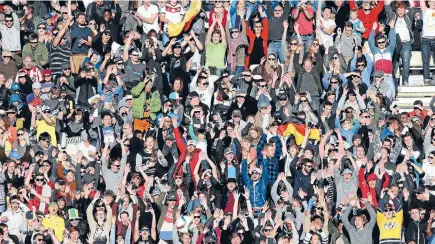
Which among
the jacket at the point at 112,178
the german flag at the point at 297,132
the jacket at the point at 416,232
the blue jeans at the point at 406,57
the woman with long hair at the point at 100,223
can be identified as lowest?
the jacket at the point at 416,232

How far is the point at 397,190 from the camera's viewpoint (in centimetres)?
4244

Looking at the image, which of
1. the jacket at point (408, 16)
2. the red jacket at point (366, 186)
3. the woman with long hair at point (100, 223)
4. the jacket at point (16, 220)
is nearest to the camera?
the woman with long hair at point (100, 223)

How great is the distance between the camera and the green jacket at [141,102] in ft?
147

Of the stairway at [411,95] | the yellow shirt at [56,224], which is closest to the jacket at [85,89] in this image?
the yellow shirt at [56,224]

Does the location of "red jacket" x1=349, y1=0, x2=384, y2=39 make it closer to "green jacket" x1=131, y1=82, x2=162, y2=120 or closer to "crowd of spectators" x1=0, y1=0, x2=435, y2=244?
"crowd of spectators" x1=0, y1=0, x2=435, y2=244

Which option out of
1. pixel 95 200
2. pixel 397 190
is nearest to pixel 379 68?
pixel 397 190

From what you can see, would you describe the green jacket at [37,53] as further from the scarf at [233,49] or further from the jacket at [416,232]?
the jacket at [416,232]

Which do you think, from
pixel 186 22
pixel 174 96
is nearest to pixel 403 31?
pixel 186 22

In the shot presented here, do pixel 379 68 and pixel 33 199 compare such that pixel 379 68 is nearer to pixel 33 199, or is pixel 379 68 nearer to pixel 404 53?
pixel 404 53

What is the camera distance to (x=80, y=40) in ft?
152

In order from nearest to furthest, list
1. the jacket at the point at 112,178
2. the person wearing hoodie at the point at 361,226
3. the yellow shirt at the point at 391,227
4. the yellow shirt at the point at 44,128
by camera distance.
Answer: the person wearing hoodie at the point at 361,226
the yellow shirt at the point at 391,227
the jacket at the point at 112,178
the yellow shirt at the point at 44,128

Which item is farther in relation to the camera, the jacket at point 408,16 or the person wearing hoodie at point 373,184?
the jacket at point 408,16

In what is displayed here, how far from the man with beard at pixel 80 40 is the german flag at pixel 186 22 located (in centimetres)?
163

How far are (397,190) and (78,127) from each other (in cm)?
639
